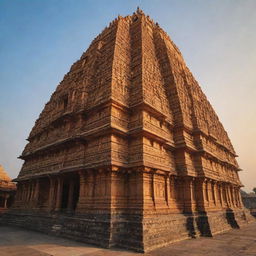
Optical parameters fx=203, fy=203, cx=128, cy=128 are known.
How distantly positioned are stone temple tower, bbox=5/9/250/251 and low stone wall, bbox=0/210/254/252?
0.05 metres

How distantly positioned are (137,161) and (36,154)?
12.5 m

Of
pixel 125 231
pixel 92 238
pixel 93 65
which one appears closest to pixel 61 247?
pixel 92 238

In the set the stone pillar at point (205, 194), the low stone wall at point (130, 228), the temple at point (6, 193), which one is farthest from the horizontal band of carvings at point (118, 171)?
the temple at point (6, 193)

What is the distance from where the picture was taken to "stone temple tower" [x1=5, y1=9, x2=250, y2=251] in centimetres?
1130

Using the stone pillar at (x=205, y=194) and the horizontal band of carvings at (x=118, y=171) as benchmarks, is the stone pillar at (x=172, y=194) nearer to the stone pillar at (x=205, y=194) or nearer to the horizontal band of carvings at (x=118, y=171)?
the horizontal band of carvings at (x=118, y=171)

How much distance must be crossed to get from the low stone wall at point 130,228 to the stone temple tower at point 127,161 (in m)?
0.05

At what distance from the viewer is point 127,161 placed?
12.5 metres

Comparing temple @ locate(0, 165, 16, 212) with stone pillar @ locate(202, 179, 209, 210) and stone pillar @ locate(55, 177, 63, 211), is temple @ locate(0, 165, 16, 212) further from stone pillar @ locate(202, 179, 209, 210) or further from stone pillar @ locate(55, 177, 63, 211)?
stone pillar @ locate(202, 179, 209, 210)

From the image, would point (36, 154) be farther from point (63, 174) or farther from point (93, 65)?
point (93, 65)

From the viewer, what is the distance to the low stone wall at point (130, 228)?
9.86 meters

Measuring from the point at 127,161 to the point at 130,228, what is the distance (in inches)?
147

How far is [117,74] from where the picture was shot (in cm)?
1487

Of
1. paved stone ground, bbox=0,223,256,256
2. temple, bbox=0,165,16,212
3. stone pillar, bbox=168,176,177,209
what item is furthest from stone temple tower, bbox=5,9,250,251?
temple, bbox=0,165,16,212

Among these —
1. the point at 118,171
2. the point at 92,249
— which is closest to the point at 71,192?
the point at 118,171
